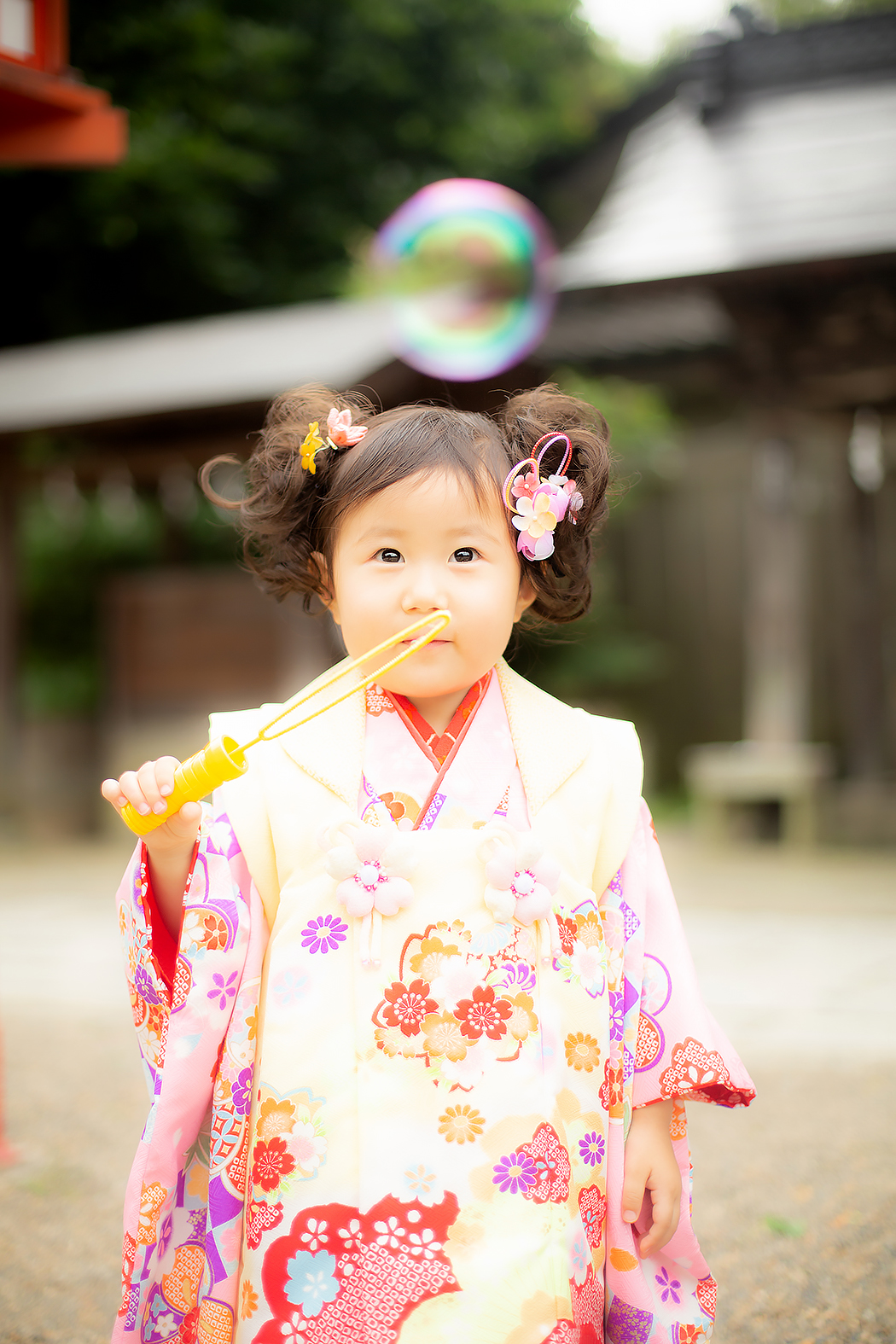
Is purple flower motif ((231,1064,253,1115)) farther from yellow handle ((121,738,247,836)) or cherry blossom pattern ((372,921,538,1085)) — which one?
yellow handle ((121,738,247,836))

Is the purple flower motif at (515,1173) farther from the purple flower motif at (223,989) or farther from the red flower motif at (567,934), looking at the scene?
the purple flower motif at (223,989)

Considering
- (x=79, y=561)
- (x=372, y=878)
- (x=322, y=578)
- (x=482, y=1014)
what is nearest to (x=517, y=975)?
(x=482, y=1014)

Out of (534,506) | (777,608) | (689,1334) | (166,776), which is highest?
(534,506)

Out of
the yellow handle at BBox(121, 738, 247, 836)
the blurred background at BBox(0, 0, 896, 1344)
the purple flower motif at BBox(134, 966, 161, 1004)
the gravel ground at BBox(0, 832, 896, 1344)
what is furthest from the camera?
the blurred background at BBox(0, 0, 896, 1344)

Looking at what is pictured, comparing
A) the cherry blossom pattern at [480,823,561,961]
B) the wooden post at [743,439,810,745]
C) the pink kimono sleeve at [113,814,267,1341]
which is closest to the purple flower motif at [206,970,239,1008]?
the pink kimono sleeve at [113,814,267,1341]

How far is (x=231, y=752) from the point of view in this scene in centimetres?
126

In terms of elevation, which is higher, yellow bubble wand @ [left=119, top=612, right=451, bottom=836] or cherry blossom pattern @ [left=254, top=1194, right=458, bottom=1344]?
yellow bubble wand @ [left=119, top=612, right=451, bottom=836]

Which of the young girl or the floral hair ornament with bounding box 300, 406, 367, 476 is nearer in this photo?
the young girl

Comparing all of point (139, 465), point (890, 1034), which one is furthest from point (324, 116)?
point (890, 1034)

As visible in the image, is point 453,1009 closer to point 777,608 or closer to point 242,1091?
point 242,1091

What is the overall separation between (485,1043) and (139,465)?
795cm

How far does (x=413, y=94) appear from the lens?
11922 millimetres

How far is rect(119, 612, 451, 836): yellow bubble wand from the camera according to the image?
1.26m

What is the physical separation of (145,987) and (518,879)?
20.1 inches
